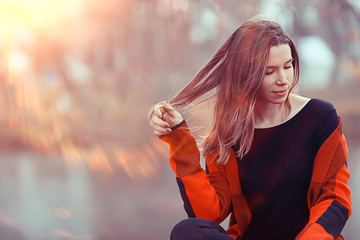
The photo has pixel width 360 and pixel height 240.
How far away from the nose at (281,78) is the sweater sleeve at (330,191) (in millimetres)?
198

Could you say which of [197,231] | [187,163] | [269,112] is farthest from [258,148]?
[197,231]

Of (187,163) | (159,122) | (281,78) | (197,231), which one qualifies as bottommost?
(197,231)

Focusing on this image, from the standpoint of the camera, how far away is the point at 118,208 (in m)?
3.50

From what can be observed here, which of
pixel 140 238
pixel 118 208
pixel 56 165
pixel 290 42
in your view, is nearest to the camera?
pixel 290 42

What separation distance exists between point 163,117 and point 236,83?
0.23 meters

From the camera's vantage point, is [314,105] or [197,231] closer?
[197,231]

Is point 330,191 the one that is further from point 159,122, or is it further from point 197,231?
point 159,122

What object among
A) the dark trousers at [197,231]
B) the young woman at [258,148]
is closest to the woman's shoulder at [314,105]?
the young woman at [258,148]

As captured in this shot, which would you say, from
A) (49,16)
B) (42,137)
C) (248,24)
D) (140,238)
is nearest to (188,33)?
(49,16)

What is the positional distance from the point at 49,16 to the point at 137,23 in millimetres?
1477

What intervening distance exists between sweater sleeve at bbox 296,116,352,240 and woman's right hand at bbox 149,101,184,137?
412mm

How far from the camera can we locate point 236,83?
1.36 meters

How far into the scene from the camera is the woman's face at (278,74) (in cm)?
128

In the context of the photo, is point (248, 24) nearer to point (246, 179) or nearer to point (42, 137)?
point (246, 179)
